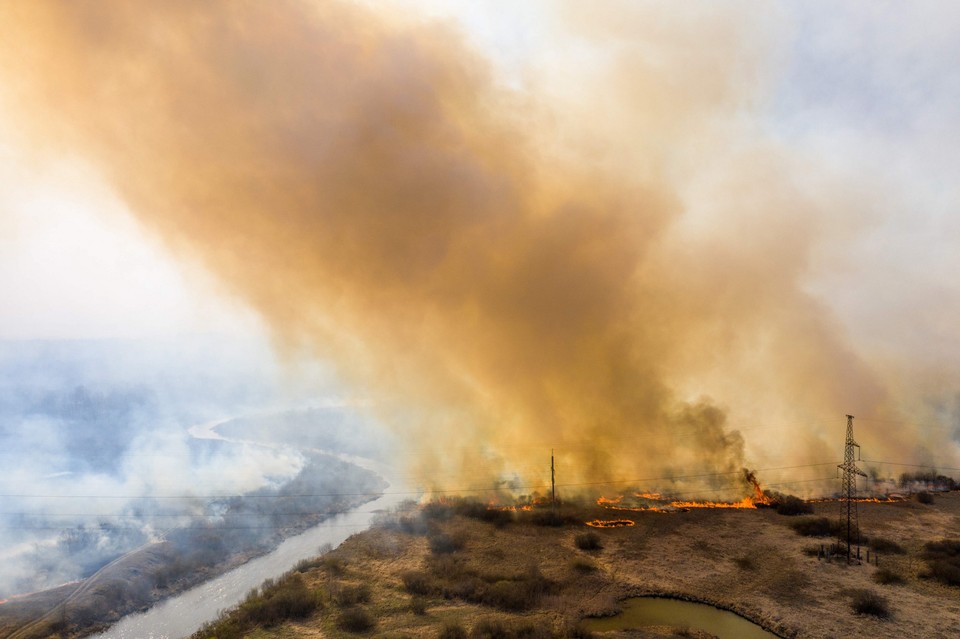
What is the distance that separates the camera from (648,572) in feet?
147

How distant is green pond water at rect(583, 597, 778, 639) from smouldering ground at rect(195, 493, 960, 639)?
698mm

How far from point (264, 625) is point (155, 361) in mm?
161215

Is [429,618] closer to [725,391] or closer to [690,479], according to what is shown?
[690,479]

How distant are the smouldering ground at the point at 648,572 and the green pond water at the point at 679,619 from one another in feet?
2.29

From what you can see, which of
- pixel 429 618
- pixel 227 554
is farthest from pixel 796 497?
pixel 227 554

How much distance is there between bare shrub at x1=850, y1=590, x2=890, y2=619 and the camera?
3657 centimetres

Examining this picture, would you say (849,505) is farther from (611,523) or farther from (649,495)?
(649,495)

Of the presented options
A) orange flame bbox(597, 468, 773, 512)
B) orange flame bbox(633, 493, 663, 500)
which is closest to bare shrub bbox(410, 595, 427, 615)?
orange flame bbox(597, 468, 773, 512)

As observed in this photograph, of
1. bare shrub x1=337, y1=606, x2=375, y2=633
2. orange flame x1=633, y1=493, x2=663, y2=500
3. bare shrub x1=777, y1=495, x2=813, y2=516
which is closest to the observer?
bare shrub x1=337, y1=606, x2=375, y2=633

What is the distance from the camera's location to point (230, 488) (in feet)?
223

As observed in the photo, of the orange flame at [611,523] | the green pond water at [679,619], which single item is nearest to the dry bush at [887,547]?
the green pond water at [679,619]

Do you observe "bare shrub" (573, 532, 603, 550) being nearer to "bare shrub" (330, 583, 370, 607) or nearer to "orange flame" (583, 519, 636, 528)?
"orange flame" (583, 519, 636, 528)

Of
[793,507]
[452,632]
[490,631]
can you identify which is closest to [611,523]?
[793,507]

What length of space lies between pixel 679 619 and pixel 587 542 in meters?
12.2
